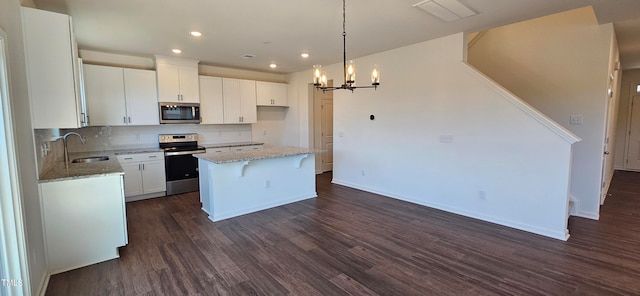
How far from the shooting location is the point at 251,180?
425cm

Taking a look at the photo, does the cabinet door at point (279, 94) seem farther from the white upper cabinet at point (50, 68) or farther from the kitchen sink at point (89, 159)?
the white upper cabinet at point (50, 68)

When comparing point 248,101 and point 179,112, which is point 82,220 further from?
point 248,101

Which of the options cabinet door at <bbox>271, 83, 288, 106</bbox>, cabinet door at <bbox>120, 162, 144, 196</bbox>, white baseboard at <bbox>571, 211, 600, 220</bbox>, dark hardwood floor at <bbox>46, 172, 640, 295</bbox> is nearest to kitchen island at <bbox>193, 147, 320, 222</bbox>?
dark hardwood floor at <bbox>46, 172, 640, 295</bbox>

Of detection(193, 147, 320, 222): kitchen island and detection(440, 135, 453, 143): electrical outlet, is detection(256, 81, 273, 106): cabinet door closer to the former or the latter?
detection(193, 147, 320, 222): kitchen island

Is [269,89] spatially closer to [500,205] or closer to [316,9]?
[316,9]

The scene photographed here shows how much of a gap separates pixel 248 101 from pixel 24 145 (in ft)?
14.0

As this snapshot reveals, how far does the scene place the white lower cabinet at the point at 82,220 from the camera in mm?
2539

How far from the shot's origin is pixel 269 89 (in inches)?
260

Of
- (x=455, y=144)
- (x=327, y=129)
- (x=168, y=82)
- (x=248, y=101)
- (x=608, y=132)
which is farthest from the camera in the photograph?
(x=327, y=129)

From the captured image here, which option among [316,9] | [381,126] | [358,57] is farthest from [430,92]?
[316,9]

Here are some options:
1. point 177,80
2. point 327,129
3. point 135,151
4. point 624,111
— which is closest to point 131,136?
point 135,151

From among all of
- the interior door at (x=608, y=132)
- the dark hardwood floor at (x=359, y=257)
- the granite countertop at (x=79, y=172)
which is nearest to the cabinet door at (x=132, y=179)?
the dark hardwood floor at (x=359, y=257)

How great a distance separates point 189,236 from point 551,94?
528 cm

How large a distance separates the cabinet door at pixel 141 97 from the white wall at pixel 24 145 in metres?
2.65
